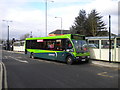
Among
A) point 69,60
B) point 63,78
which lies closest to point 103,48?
point 69,60

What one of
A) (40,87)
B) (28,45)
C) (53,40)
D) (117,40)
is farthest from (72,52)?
(28,45)

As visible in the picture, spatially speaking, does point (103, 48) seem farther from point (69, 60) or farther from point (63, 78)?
point (63, 78)

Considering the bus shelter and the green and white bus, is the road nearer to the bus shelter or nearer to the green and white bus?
the green and white bus

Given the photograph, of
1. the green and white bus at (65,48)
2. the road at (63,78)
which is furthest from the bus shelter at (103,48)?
the road at (63,78)

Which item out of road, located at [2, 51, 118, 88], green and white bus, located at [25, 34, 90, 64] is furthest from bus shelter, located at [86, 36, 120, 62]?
road, located at [2, 51, 118, 88]

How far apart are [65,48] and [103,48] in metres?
4.13

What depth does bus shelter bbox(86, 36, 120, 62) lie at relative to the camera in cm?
1345

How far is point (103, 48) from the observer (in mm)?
14844

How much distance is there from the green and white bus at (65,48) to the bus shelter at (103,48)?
1.69 metres

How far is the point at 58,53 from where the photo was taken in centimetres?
1462

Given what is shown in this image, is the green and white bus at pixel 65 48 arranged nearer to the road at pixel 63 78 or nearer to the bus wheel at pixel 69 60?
the bus wheel at pixel 69 60

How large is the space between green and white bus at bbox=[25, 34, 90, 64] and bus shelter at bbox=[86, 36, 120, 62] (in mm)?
1687

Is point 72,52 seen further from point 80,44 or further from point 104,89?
point 104,89

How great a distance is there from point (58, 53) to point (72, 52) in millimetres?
2032
